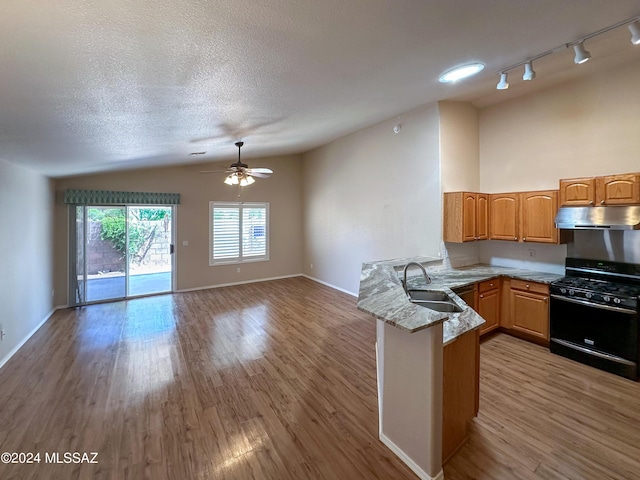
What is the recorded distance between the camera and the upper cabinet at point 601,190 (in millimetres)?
2979

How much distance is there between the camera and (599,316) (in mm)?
3000

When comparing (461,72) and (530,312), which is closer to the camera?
(461,72)

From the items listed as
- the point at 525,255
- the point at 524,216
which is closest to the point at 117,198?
the point at 524,216

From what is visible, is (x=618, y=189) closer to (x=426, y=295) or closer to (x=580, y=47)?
(x=580, y=47)

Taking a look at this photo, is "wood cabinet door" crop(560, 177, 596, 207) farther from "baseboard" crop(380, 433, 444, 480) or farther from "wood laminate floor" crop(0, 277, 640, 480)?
"baseboard" crop(380, 433, 444, 480)

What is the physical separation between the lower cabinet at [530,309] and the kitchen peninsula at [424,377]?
6.84ft

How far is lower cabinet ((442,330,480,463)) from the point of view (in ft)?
6.00

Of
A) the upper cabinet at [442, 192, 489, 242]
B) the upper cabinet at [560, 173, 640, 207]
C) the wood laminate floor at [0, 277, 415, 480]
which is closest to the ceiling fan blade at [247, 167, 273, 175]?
the wood laminate floor at [0, 277, 415, 480]

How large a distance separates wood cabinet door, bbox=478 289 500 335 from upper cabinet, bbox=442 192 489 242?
32.1 inches

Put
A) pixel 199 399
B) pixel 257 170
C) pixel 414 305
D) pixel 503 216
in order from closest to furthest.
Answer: pixel 414 305 → pixel 199 399 → pixel 503 216 → pixel 257 170

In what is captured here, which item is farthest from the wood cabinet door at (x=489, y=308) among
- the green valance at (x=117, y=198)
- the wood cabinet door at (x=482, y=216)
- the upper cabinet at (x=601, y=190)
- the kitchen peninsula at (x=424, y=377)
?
the green valance at (x=117, y=198)

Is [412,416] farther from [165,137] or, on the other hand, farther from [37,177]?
[37,177]

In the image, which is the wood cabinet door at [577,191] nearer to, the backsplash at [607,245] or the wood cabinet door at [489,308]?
the backsplash at [607,245]

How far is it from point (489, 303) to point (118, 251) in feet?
23.1
